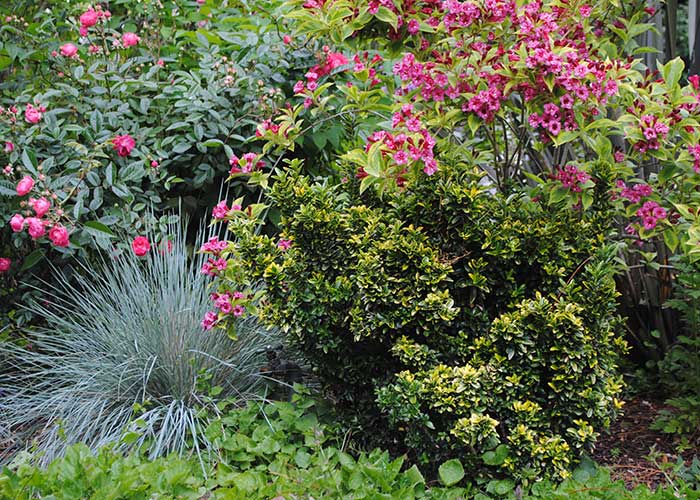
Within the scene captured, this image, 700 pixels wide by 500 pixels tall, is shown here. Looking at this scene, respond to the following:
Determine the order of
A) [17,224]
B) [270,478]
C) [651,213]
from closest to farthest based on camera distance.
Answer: [270,478] < [651,213] < [17,224]

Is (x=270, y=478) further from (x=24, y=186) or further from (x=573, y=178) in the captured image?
(x=24, y=186)

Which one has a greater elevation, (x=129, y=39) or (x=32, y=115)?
(x=129, y=39)

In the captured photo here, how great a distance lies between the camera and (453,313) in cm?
270

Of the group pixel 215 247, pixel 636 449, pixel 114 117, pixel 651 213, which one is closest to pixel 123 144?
pixel 114 117

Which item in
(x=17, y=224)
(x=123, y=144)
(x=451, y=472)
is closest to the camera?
(x=451, y=472)

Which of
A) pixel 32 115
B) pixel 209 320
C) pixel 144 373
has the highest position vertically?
pixel 32 115

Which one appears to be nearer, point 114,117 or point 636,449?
point 636,449

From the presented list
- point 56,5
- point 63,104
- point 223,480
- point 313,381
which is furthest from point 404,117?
point 56,5

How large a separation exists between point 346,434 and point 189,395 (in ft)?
2.16

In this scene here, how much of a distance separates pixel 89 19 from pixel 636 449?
3163 mm

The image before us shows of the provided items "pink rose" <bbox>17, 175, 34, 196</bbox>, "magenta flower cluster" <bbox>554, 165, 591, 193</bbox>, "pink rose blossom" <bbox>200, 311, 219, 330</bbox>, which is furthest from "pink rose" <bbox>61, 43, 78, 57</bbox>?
"magenta flower cluster" <bbox>554, 165, 591, 193</bbox>

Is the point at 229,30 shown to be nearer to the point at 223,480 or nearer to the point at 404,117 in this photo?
the point at 404,117

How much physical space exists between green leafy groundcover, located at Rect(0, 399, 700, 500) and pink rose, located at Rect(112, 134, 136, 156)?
1515 millimetres

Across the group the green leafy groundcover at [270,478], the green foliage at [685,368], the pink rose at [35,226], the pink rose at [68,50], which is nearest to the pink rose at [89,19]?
the pink rose at [68,50]
